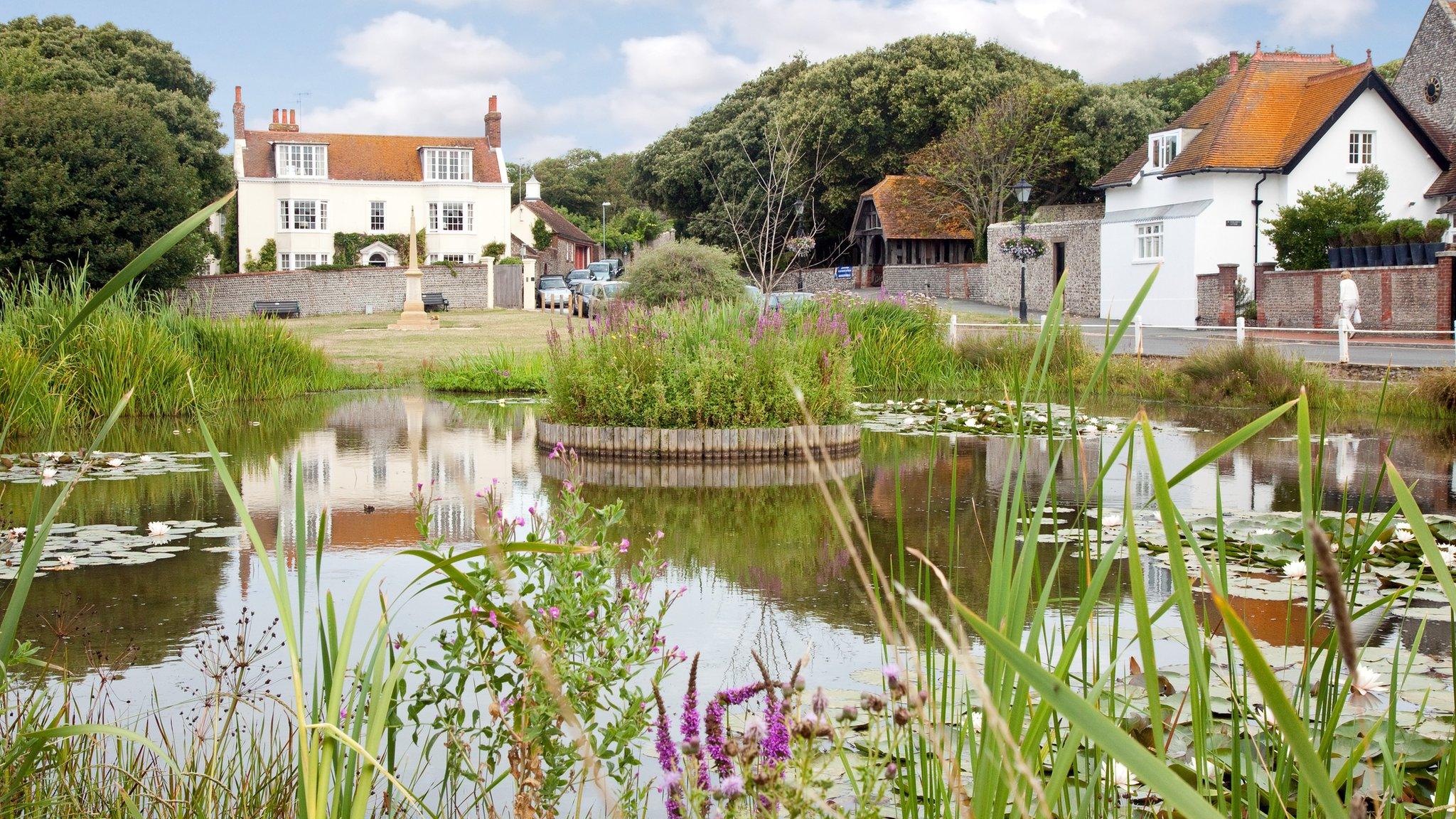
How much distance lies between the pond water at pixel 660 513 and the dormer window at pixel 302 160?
37.6 meters

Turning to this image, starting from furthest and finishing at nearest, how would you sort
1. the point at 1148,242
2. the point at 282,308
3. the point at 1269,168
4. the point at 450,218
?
1. the point at 450,218
2. the point at 282,308
3. the point at 1148,242
4. the point at 1269,168

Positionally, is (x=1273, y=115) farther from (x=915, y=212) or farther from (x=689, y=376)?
(x=689, y=376)

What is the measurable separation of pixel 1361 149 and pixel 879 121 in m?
19.4

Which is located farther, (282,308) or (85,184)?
(282,308)

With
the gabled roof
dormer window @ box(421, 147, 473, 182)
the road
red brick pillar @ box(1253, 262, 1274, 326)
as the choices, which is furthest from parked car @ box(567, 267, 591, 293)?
red brick pillar @ box(1253, 262, 1274, 326)

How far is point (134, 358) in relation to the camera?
1374cm

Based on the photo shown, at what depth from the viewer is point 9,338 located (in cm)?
1227

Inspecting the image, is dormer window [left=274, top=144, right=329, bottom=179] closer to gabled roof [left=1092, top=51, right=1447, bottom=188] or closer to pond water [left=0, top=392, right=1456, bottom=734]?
gabled roof [left=1092, top=51, right=1447, bottom=188]

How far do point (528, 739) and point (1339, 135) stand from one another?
34375 mm

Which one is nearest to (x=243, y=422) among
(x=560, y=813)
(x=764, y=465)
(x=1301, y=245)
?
(x=764, y=465)

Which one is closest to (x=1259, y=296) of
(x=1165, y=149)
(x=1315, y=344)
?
(x=1165, y=149)

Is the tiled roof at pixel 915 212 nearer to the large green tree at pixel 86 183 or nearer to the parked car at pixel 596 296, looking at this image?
the parked car at pixel 596 296

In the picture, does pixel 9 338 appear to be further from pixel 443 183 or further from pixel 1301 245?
pixel 443 183

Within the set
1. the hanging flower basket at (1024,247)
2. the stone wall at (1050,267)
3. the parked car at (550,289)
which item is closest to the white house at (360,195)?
the parked car at (550,289)
